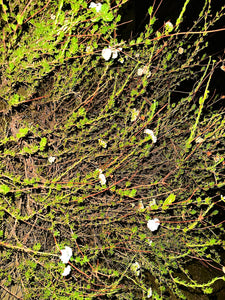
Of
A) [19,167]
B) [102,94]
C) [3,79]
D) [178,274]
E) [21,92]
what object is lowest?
[178,274]

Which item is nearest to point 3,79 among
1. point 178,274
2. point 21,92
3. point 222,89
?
point 21,92

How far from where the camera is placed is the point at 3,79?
1.22 m

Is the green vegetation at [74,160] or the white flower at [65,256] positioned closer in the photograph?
the white flower at [65,256]

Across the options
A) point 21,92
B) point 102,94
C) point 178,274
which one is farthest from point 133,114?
point 178,274

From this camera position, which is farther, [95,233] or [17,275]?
[95,233]

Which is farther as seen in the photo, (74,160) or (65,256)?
(74,160)

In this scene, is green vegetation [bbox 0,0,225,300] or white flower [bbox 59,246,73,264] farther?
green vegetation [bbox 0,0,225,300]

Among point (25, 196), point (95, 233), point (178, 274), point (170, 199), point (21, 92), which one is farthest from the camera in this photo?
point (178, 274)

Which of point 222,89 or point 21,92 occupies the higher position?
point 21,92

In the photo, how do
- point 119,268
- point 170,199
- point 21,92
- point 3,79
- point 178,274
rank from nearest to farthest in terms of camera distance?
point 170,199
point 3,79
point 21,92
point 119,268
point 178,274

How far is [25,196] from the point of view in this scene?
143 centimetres

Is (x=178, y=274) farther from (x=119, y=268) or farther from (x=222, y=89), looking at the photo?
(x=222, y=89)

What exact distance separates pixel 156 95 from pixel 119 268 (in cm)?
143

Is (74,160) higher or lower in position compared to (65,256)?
→ higher
